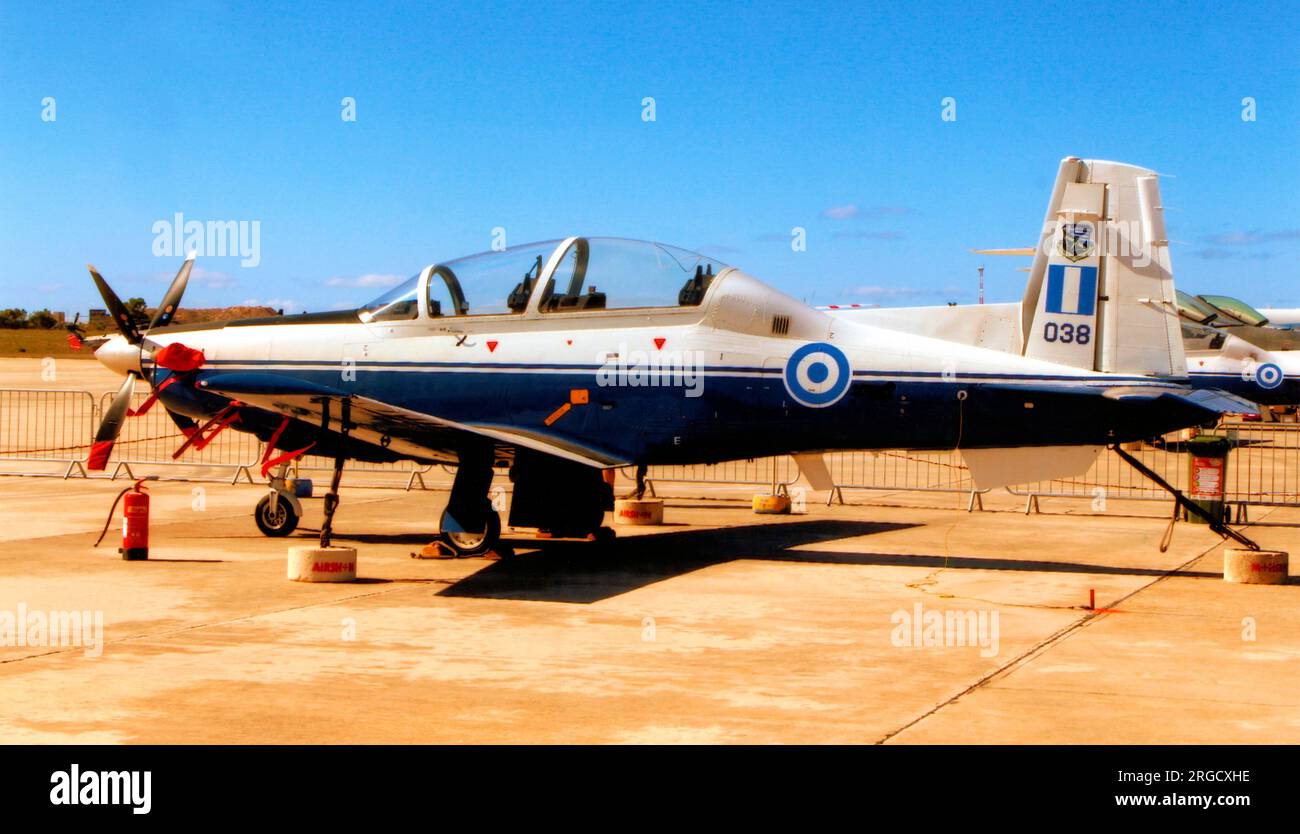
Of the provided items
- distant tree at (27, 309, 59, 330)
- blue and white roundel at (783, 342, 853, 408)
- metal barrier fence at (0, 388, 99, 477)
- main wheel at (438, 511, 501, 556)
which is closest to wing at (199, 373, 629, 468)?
main wheel at (438, 511, 501, 556)

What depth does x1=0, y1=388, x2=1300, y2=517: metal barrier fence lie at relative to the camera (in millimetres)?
19078

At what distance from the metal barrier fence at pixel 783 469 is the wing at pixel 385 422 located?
16.5ft

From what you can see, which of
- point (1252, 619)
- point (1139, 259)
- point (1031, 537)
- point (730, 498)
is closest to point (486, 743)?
point (1252, 619)

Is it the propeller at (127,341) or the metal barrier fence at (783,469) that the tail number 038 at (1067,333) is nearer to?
→ the metal barrier fence at (783,469)

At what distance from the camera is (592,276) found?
1184cm

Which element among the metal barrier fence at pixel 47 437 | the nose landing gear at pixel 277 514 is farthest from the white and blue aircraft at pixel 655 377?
the metal barrier fence at pixel 47 437

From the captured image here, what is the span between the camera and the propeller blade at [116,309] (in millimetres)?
12711

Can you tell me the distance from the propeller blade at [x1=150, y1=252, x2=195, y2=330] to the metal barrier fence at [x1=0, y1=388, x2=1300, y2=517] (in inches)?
154

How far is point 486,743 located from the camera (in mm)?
5801

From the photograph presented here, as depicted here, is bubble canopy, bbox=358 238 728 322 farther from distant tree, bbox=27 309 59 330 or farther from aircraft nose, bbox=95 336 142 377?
distant tree, bbox=27 309 59 330

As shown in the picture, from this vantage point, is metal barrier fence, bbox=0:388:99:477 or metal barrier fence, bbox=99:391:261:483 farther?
metal barrier fence, bbox=0:388:99:477

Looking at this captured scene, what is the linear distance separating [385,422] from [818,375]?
4073 millimetres
